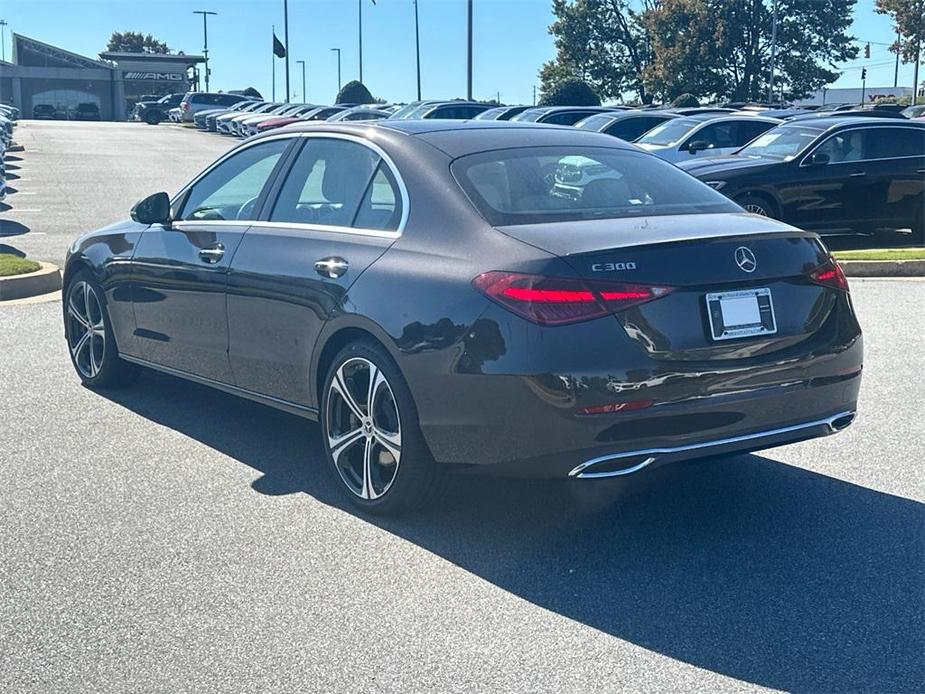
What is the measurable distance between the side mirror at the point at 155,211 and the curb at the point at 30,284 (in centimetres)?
481

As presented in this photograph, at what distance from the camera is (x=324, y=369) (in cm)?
547

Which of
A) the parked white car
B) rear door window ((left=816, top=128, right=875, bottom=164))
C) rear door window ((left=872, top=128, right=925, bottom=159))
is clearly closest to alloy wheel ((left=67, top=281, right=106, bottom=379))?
rear door window ((left=816, top=128, right=875, bottom=164))

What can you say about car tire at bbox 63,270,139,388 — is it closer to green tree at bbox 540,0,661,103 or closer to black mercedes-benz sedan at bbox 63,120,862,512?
black mercedes-benz sedan at bbox 63,120,862,512

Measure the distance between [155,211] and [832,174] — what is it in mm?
10343

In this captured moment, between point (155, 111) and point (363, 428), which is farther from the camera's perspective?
point (155, 111)

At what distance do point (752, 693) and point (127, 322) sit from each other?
4659 mm

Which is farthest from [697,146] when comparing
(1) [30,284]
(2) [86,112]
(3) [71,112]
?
(3) [71,112]

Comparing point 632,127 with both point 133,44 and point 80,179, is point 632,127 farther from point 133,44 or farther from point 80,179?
point 133,44

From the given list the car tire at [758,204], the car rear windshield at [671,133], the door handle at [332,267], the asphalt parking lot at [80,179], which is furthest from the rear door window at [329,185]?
the car rear windshield at [671,133]

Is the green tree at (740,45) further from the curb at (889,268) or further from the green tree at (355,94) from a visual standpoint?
the curb at (889,268)

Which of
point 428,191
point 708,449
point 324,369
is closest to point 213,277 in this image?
point 324,369

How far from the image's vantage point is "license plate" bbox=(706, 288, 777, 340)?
4.61 m

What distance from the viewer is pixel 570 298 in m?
4.44

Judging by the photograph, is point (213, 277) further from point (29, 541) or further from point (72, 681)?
point (72, 681)
